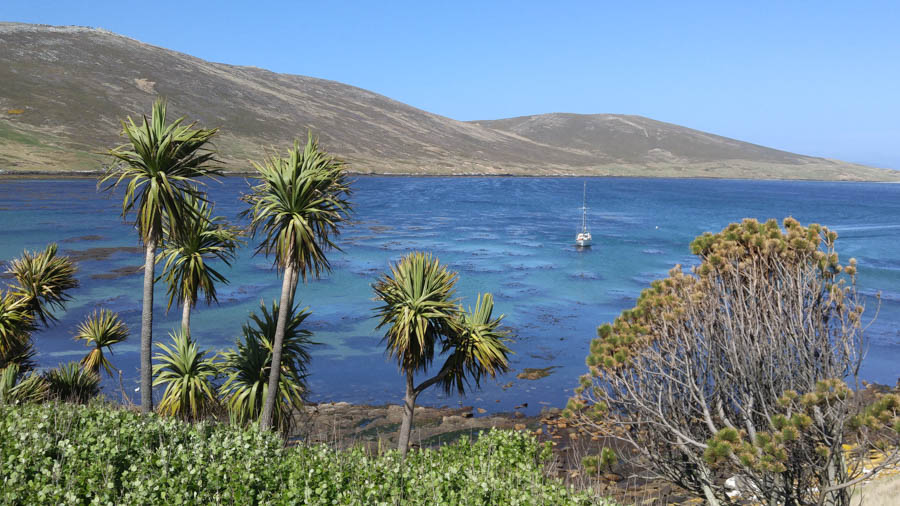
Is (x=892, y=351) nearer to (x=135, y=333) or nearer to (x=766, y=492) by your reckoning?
(x=766, y=492)

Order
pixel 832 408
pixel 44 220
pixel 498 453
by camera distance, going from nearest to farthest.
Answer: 1. pixel 832 408
2. pixel 498 453
3. pixel 44 220

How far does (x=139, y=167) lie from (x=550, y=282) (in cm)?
3999

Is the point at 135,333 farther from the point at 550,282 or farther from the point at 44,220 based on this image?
the point at 44,220

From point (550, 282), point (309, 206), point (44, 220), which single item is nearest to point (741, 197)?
point (550, 282)

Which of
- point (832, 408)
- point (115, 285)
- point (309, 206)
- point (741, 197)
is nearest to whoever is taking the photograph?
point (832, 408)

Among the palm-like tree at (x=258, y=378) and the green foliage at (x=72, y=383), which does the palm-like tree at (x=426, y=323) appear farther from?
the green foliage at (x=72, y=383)

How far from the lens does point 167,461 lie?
28.7ft

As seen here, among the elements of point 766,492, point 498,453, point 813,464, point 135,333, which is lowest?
point 135,333

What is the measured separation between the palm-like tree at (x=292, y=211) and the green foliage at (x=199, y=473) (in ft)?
17.5

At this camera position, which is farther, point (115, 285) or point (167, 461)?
point (115, 285)

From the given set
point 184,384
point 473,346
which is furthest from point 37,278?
point 473,346

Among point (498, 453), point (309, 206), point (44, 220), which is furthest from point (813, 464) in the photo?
point (44, 220)

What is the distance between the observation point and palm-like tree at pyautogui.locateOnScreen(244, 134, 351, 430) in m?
15.5

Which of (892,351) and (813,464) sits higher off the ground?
(813,464)
